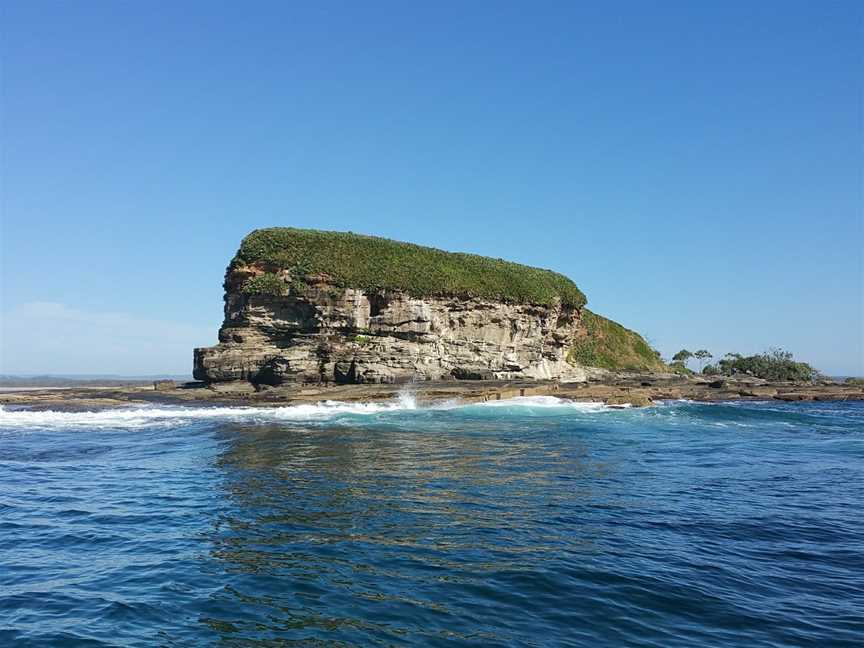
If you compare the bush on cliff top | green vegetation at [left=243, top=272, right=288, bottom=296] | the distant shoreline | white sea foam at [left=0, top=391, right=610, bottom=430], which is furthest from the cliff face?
white sea foam at [left=0, top=391, right=610, bottom=430]

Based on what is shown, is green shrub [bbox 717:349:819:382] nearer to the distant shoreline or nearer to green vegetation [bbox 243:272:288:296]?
the distant shoreline

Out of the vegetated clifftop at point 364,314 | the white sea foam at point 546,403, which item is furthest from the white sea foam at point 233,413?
the vegetated clifftop at point 364,314

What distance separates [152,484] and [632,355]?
237 ft

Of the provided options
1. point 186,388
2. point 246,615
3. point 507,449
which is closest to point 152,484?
point 246,615

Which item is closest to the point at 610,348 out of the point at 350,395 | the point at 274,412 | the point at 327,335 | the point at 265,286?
the point at 327,335

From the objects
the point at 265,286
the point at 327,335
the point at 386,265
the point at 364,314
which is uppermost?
the point at 386,265

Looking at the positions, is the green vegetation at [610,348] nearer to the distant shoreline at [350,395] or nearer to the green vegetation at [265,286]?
the distant shoreline at [350,395]

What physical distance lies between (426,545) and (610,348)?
235ft

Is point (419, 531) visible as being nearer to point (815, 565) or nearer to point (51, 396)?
point (815, 565)

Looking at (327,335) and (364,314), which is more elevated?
(364,314)

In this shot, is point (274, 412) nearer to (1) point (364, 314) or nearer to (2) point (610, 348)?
(1) point (364, 314)

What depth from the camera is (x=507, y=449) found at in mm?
19500

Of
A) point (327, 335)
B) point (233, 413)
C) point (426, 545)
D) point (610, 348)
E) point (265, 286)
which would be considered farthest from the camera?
point (610, 348)

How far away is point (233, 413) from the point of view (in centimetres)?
2989
